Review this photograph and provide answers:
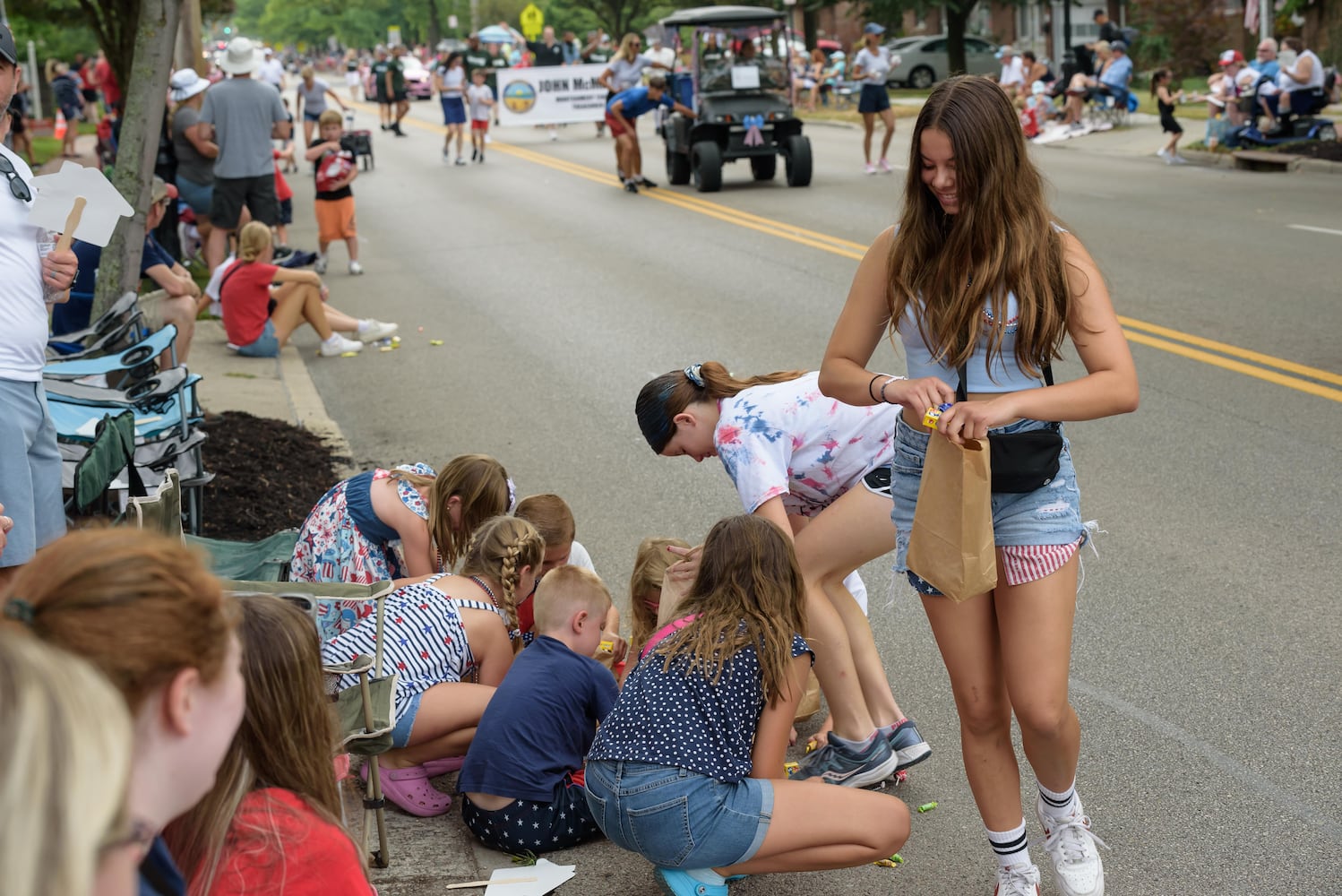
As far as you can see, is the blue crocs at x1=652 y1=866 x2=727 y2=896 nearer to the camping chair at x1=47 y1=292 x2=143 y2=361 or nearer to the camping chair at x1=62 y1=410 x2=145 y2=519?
the camping chair at x1=62 y1=410 x2=145 y2=519

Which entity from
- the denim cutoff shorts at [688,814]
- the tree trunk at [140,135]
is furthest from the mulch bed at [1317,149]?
the denim cutoff shorts at [688,814]

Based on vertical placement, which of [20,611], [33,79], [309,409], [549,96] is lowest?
[309,409]

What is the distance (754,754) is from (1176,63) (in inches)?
1430

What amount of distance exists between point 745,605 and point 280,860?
143cm

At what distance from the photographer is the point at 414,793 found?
4176mm

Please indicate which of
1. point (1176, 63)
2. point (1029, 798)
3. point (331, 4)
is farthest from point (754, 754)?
point (331, 4)

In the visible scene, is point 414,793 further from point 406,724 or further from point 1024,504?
point 1024,504

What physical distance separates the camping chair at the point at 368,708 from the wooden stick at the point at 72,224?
3.90 feet

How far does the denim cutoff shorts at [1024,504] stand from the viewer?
3354 millimetres

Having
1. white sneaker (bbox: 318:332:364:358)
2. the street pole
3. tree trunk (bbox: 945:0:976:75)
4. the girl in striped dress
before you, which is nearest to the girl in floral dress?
the girl in striped dress

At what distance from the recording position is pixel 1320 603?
5324 mm

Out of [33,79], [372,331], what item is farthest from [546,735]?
[33,79]

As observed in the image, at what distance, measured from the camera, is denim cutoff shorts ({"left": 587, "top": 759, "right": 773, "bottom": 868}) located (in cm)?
340

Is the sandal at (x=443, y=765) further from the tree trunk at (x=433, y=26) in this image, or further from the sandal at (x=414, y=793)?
the tree trunk at (x=433, y=26)
